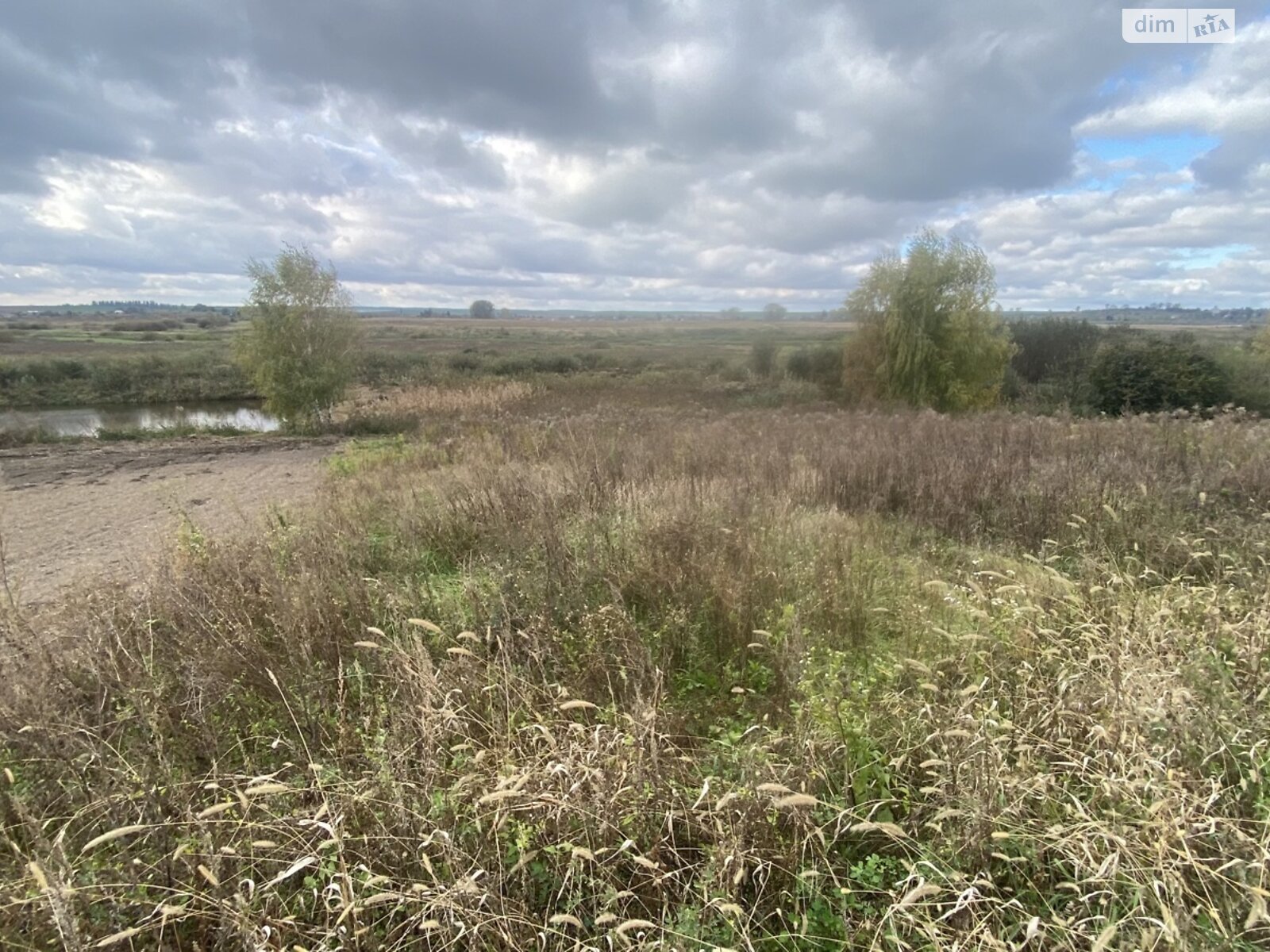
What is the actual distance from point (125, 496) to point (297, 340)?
989 cm

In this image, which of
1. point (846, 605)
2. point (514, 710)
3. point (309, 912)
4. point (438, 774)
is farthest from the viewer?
point (846, 605)

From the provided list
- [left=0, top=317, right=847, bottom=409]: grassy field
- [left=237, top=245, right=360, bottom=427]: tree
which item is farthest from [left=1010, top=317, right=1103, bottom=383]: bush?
[left=237, top=245, right=360, bottom=427]: tree

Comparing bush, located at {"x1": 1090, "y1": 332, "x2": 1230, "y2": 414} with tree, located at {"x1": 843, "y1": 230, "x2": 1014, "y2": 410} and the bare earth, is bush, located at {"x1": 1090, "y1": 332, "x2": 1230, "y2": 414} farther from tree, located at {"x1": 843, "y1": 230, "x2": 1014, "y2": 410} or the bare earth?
the bare earth

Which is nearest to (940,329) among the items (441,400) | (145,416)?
(441,400)

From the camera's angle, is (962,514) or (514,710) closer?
(514,710)

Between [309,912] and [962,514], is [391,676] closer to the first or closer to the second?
[309,912]

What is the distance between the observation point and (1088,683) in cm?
250

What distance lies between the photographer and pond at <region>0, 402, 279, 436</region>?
76.0ft

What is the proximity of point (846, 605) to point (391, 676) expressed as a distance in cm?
282

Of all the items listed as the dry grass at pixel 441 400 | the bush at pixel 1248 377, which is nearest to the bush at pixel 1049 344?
the bush at pixel 1248 377

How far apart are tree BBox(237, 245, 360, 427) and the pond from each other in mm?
2339

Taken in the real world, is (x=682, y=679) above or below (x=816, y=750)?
below

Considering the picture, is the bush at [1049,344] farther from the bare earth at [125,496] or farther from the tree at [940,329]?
the bare earth at [125,496]

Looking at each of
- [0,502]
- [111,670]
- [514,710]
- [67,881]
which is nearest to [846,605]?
[514,710]
